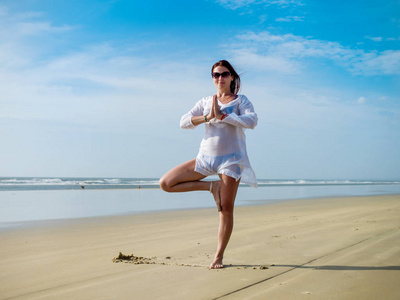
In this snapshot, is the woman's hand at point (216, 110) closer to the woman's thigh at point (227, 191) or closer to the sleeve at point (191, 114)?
the sleeve at point (191, 114)

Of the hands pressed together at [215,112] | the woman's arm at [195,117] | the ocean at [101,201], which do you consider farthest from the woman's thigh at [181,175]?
the ocean at [101,201]

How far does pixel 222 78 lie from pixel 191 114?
515 mm

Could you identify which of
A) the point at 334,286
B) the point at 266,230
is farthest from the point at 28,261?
the point at 266,230

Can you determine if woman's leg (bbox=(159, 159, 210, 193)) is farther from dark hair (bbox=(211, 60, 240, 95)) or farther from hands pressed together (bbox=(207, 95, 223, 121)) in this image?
dark hair (bbox=(211, 60, 240, 95))

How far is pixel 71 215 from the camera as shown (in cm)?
1011

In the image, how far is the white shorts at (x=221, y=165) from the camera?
3.97 metres

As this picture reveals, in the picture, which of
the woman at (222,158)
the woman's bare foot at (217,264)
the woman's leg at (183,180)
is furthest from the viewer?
the woman's leg at (183,180)

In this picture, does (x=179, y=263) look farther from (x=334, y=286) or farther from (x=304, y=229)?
(x=304, y=229)

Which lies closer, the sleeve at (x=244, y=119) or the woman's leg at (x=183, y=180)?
the sleeve at (x=244, y=119)

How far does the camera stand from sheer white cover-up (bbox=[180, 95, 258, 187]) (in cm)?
398

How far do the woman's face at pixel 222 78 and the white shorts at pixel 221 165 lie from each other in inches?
30.0

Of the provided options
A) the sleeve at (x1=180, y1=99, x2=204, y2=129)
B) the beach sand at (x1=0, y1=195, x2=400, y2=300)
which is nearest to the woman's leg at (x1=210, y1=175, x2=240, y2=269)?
the beach sand at (x1=0, y1=195, x2=400, y2=300)

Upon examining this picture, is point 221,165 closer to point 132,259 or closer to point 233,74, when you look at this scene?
point 233,74

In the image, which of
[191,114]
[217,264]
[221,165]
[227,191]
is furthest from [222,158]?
[217,264]
